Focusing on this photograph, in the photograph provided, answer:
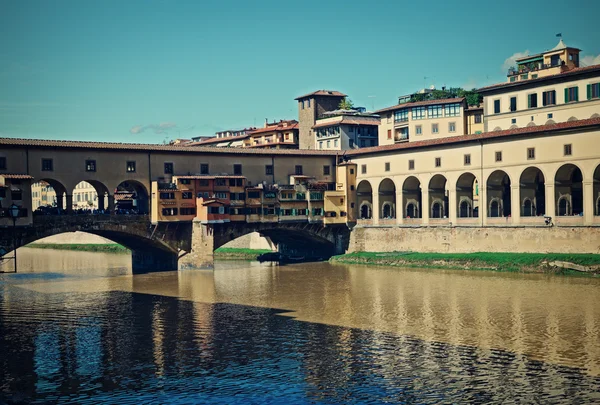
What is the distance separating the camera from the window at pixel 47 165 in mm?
61781

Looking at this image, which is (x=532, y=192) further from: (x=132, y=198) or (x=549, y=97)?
(x=132, y=198)

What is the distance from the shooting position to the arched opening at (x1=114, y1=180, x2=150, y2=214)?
67938mm

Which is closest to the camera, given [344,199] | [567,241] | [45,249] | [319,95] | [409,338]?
[409,338]

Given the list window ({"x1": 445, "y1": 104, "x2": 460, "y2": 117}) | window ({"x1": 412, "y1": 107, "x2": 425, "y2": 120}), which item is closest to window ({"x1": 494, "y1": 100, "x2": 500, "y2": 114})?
window ({"x1": 445, "y1": 104, "x2": 460, "y2": 117})

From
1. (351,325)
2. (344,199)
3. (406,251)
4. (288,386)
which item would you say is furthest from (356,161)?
(288,386)

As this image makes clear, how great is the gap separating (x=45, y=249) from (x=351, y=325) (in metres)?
81.1

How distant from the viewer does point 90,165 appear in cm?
6431

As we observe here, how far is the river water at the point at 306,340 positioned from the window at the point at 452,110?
1149 inches

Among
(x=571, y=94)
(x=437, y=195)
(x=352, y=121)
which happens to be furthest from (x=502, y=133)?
(x=352, y=121)

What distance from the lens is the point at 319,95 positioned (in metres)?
102

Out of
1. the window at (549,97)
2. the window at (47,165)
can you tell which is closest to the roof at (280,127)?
the window at (549,97)

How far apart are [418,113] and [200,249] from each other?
3273 cm

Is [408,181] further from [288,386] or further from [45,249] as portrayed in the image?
[45,249]

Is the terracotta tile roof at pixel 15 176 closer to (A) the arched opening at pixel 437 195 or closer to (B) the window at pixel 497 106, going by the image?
(A) the arched opening at pixel 437 195
